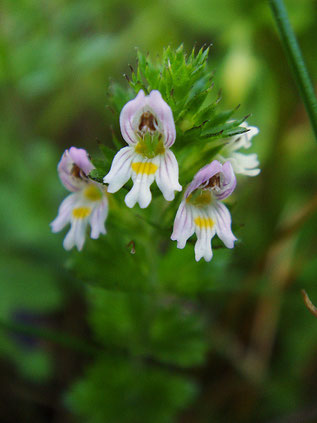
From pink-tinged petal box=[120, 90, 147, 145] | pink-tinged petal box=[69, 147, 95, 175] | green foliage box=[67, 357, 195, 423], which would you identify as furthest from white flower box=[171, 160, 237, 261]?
green foliage box=[67, 357, 195, 423]

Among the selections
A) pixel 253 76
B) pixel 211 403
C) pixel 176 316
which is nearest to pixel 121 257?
pixel 176 316

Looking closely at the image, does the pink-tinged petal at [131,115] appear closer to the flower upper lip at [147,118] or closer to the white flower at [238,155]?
the flower upper lip at [147,118]

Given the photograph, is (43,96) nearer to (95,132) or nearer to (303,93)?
(95,132)

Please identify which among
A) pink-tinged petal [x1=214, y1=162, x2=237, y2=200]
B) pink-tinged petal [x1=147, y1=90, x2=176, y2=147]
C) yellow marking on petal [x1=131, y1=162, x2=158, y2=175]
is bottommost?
pink-tinged petal [x1=214, y1=162, x2=237, y2=200]

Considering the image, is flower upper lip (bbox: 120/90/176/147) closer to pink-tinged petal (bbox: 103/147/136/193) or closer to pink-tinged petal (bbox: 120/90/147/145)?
pink-tinged petal (bbox: 120/90/147/145)

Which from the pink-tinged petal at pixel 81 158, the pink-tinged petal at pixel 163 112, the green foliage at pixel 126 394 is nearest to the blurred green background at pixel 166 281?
the green foliage at pixel 126 394

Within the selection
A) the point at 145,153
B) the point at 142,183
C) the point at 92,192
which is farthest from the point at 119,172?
the point at 92,192

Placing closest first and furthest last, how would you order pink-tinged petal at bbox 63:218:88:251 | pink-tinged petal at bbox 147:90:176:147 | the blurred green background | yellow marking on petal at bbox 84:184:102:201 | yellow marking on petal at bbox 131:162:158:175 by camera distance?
pink-tinged petal at bbox 147:90:176:147
yellow marking on petal at bbox 131:162:158:175
pink-tinged petal at bbox 63:218:88:251
yellow marking on petal at bbox 84:184:102:201
the blurred green background
